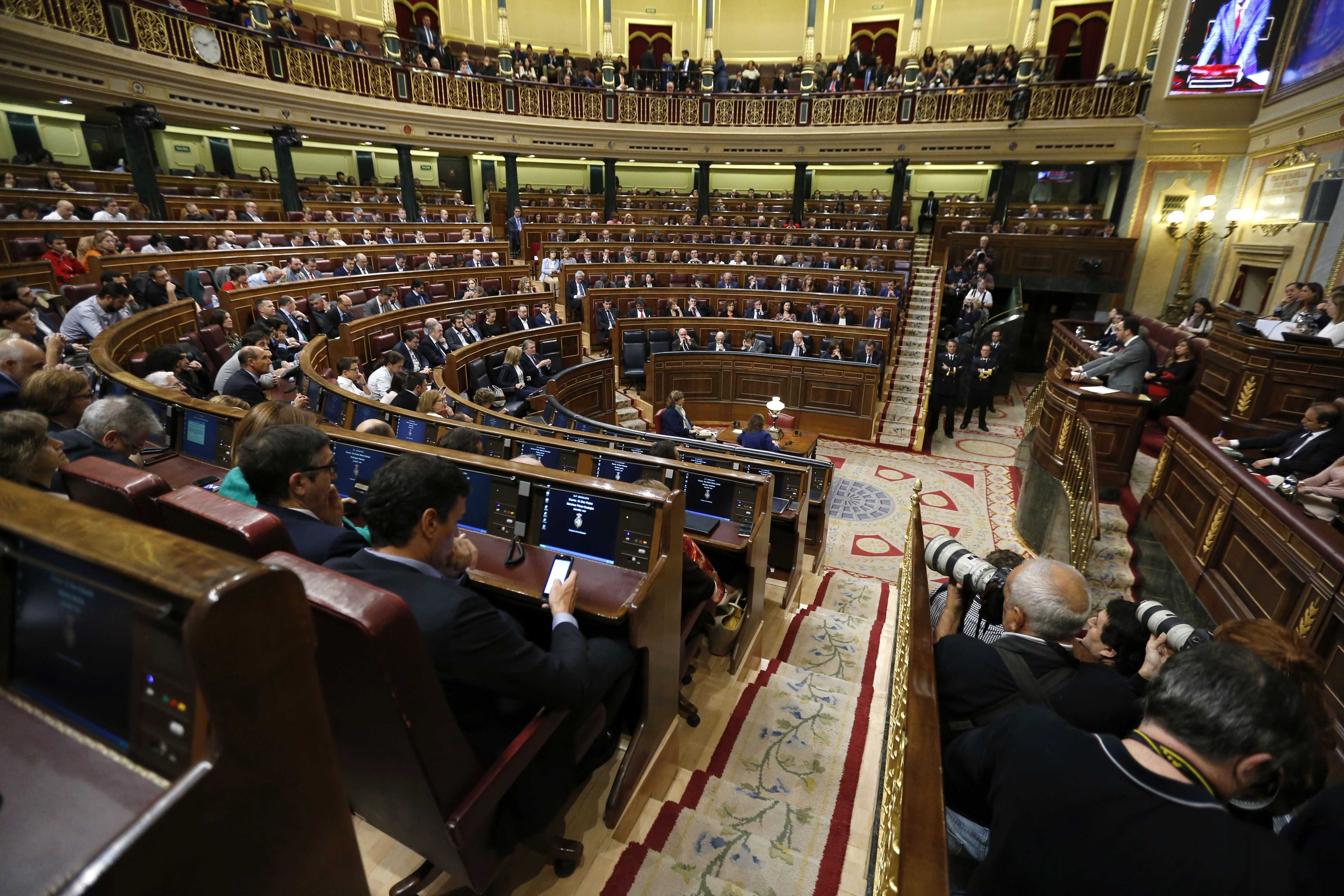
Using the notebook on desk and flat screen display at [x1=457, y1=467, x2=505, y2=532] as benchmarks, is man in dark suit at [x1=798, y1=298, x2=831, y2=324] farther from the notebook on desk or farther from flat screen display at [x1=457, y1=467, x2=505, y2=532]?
flat screen display at [x1=457, y1=467, x2=505, y2=532]

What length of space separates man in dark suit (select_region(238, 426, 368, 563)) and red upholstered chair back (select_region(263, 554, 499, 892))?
0.57m

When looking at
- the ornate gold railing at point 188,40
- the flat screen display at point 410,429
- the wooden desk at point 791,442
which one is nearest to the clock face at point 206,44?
the ornate gold railing at point 188,40

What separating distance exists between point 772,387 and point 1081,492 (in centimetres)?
462

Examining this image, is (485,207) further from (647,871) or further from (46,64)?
(647,871)

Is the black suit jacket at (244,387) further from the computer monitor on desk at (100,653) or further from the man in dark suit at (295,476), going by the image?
the computer monitor on desk at (100,653)

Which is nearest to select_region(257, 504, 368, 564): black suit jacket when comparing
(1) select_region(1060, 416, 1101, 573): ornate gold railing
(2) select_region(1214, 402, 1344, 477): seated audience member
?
(1) select_region(1060, 416, 1101, 573): ornate gold railing

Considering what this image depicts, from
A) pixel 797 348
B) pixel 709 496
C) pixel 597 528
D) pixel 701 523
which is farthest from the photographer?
pixel 797 348

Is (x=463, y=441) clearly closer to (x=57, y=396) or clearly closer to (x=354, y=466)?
(x=354, y=466)

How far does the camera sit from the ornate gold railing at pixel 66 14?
23.1 ft

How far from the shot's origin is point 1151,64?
36.9ft

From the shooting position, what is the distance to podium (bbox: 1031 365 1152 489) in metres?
4.77

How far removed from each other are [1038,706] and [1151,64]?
49.5ft

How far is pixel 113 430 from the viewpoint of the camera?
7.75ft

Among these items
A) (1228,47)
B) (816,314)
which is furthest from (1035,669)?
(1228,47)
